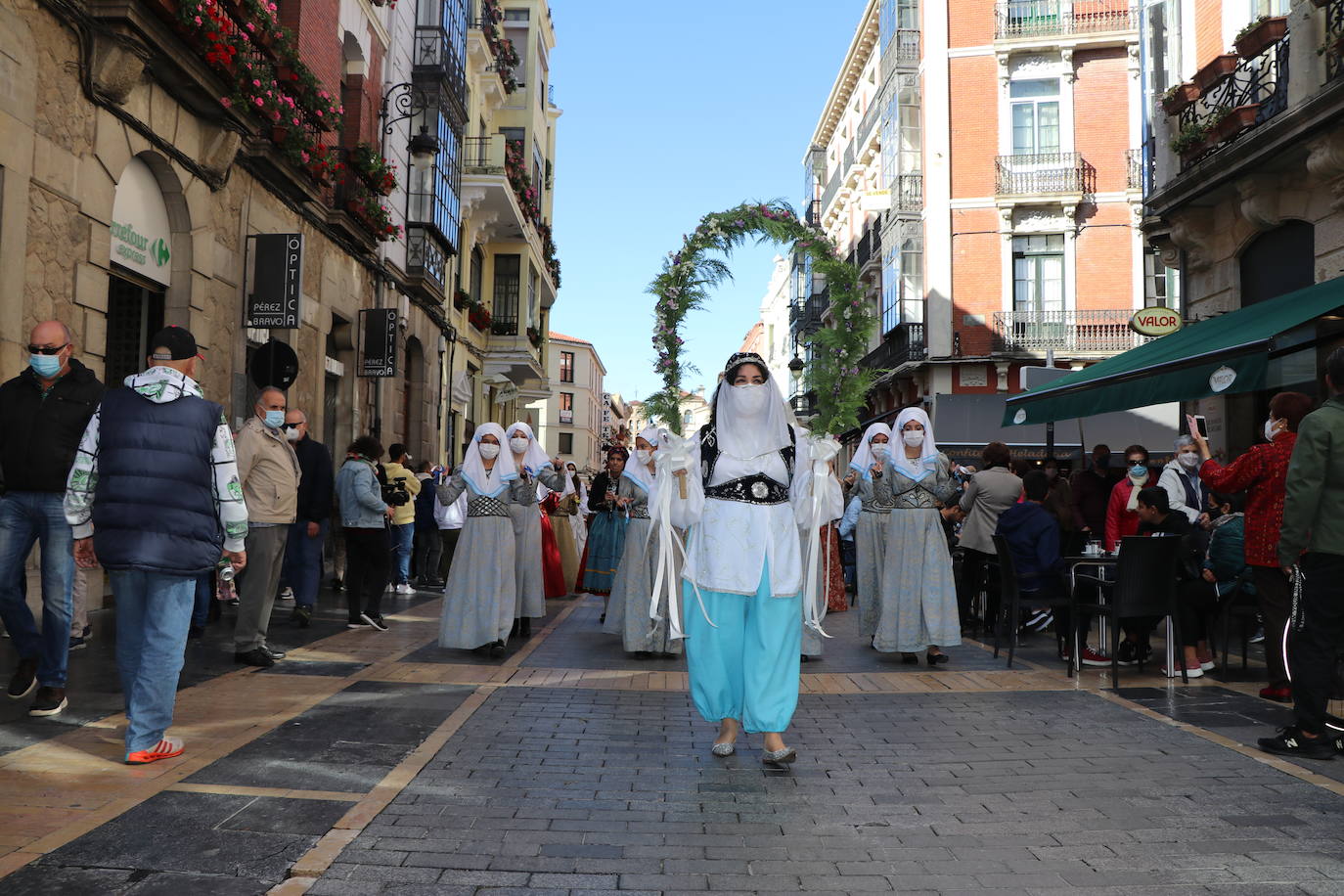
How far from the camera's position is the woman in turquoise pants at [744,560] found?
5.42 meters

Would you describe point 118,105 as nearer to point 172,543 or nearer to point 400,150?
point 172,543

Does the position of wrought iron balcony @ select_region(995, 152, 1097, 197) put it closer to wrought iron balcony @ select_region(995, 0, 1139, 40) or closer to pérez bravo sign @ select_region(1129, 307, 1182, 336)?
wrought iron balcony @ select_region(995, 0, 1139, 40)

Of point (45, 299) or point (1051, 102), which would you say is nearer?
point (45, 299)

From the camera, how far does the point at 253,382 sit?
13000mm

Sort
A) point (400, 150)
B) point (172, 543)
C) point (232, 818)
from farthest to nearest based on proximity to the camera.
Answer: point (400, 150) < point (172, 543) < point (232, 818)

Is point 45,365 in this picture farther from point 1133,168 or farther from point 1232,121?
point 1133,168

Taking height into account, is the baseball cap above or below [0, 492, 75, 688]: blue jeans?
above

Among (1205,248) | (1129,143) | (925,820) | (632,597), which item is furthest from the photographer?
(1129,143)

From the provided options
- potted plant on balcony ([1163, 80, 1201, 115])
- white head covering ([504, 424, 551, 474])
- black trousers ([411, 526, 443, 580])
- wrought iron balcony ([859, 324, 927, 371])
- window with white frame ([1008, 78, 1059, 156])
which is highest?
window with white frame ([1008, 78, 1059, 156])

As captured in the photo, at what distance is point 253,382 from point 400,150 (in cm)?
→ 974

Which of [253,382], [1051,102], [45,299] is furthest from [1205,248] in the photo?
[1051,102]

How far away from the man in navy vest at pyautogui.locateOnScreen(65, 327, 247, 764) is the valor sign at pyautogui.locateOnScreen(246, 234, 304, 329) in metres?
8.76

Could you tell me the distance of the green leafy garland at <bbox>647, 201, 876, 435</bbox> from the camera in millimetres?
11133

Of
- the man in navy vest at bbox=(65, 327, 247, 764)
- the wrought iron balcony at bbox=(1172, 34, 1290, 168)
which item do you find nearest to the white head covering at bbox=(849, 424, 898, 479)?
the man in navy vest at bbox=(65, 327, 247, 764)
